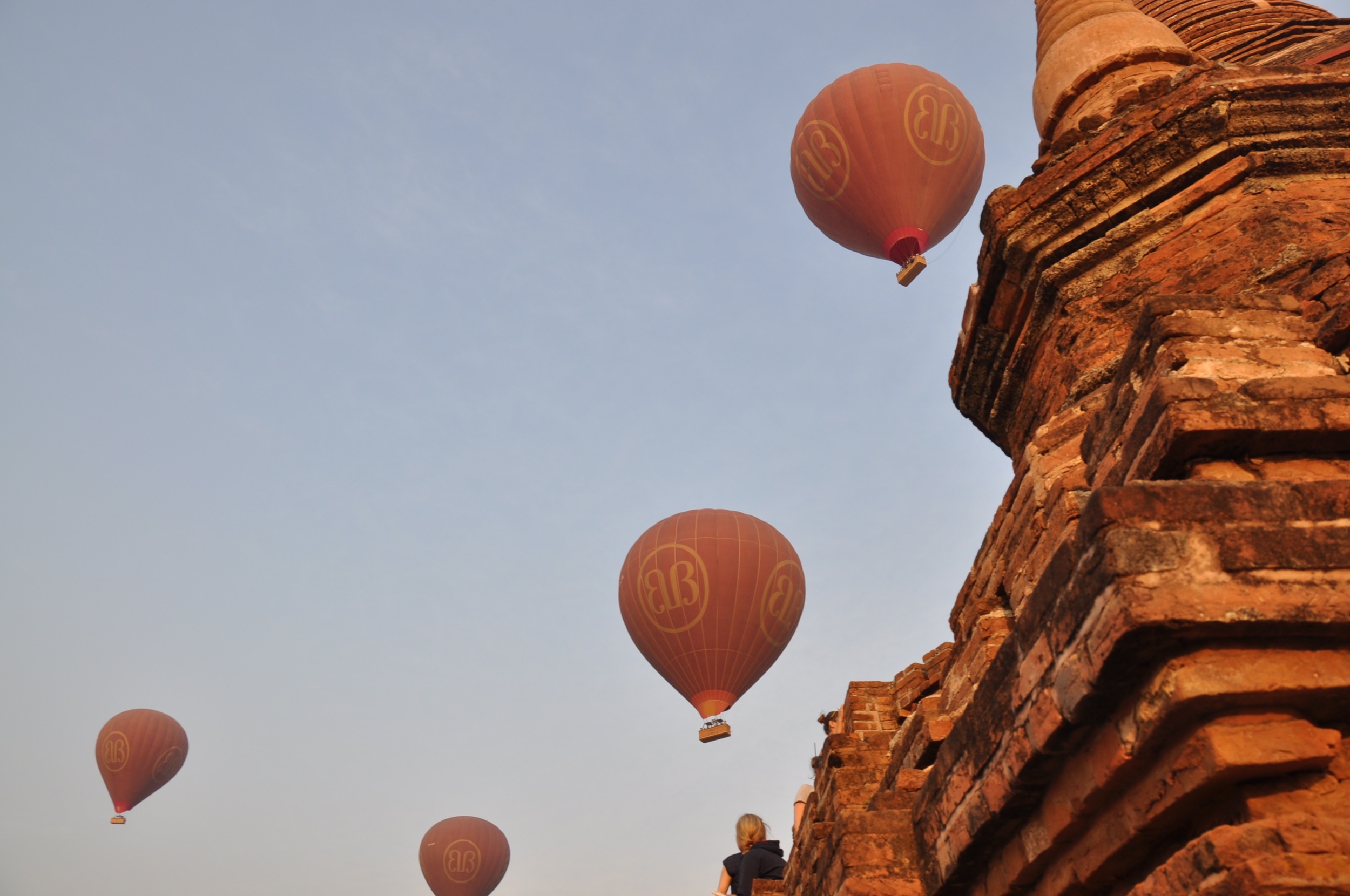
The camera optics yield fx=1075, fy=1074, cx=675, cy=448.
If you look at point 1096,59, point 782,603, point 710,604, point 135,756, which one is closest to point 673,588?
point 710,604

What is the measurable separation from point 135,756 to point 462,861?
801 cm

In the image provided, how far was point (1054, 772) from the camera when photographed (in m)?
2.51

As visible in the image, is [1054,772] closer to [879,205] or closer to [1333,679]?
[1333,679]

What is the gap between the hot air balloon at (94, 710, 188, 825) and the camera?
2495 centimetres

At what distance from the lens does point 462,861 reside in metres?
24.8

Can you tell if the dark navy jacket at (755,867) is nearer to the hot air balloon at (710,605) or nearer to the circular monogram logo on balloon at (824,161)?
the hot air balloon at (710,605)

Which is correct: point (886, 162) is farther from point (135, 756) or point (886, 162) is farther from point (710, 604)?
point (135, 756)

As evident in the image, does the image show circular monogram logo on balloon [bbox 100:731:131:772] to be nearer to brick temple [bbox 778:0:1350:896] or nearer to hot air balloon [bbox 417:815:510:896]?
hot air balloon [bbox 417:815:510:896]

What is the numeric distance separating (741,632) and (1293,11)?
31.6ft

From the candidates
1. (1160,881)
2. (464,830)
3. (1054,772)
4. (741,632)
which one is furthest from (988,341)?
(464,830)

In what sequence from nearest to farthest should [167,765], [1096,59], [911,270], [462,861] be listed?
1. [1096,59]
2. [911,270]
3. [462,861]
4. [167,765]

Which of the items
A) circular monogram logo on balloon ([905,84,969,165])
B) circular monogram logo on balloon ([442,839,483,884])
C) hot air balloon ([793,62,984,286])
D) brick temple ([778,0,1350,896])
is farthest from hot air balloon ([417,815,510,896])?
brick temple ([778,0,1350,896])

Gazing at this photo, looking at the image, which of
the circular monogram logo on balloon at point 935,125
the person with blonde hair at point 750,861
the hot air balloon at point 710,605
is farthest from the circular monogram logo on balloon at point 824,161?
the person with blonde hair at point 750,861

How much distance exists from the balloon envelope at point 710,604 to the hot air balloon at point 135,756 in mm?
15469
